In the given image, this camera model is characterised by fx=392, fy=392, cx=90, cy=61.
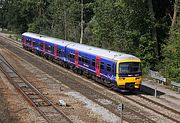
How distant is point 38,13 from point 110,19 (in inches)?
2094

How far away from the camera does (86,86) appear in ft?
102

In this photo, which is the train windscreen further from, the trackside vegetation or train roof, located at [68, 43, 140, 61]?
the trackside vegetation

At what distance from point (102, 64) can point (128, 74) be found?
301cm

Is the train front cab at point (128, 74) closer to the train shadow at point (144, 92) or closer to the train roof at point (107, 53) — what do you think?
the train roof at point (107, 53)

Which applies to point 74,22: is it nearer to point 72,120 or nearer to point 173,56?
point 173,56

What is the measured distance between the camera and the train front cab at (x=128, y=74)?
27906 mm

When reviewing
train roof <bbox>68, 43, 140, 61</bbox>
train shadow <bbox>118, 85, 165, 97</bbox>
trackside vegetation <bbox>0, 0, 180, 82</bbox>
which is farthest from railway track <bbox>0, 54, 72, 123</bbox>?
trackside vegetation <bbox>0, 0, 180, 82</bbox>

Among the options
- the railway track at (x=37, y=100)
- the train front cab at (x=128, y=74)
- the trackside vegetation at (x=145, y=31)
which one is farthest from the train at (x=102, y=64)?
the trackside vegetation at (x=145, y=31)

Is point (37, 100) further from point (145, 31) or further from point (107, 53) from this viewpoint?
point (145, 31)

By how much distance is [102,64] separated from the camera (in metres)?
30.4

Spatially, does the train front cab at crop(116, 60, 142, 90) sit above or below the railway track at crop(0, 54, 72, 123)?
above

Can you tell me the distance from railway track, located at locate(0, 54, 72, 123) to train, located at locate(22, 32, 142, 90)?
5299 millimetres

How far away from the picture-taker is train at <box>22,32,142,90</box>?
28062 mm

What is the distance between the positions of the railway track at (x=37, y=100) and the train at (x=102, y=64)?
5.30 metres
